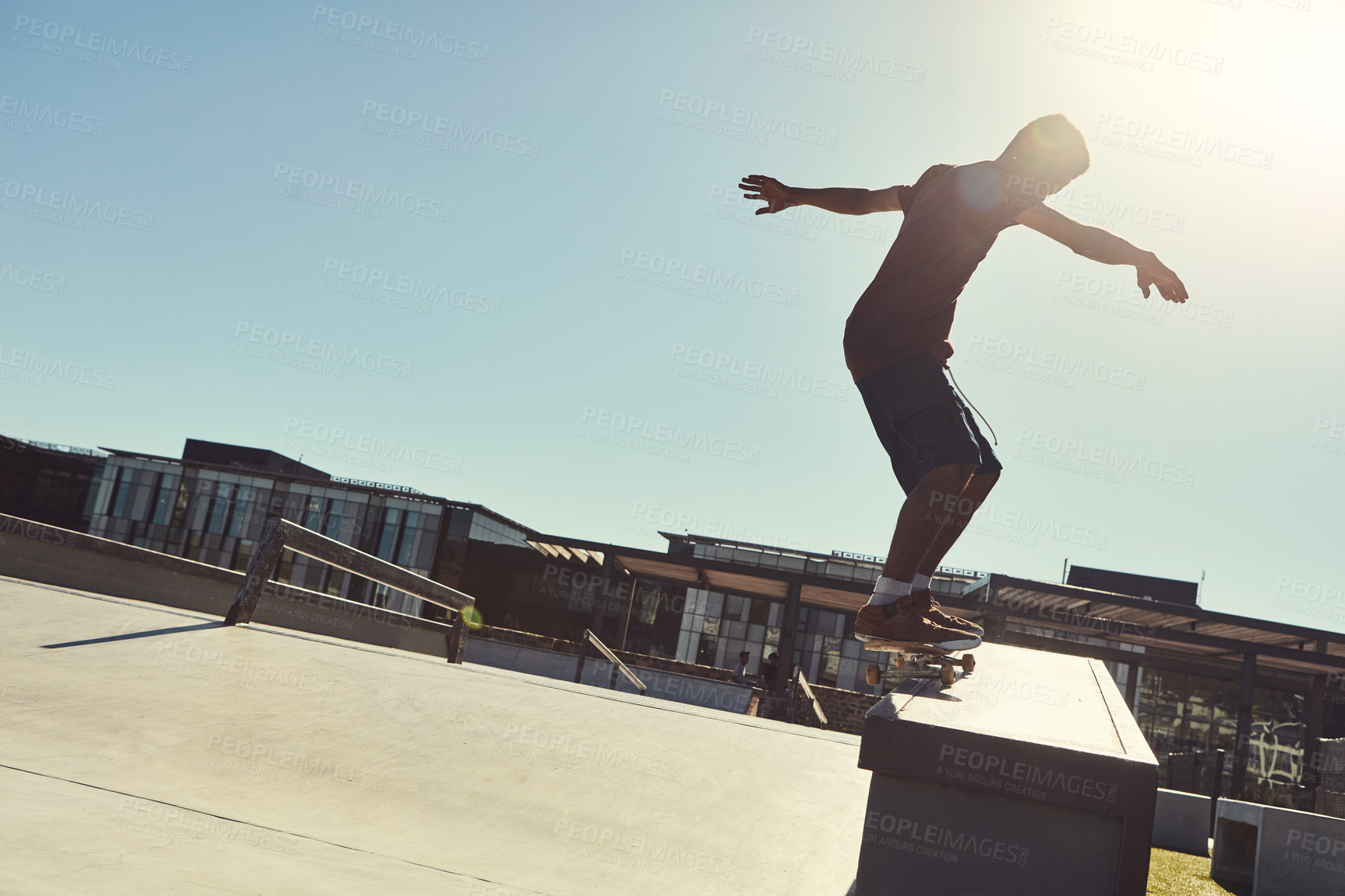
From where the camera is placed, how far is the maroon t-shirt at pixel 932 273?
3254 mm

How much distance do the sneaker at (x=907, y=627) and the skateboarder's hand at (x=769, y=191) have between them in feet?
6.20

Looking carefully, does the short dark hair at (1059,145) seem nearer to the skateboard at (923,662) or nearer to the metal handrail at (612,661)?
the skateboard at (923,662)

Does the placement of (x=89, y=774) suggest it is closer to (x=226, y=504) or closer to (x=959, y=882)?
→ (x=959, y=882)

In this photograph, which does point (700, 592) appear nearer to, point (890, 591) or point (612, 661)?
point (612, 661)

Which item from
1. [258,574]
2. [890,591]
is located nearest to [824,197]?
[890,591]

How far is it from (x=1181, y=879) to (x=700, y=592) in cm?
3760

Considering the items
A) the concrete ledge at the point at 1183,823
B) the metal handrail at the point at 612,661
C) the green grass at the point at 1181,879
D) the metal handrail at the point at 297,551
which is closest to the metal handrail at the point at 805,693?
the metal handrail at the point at 612,661

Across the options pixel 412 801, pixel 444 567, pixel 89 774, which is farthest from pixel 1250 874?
pixel 444 567

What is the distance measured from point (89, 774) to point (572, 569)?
5021 centimetres

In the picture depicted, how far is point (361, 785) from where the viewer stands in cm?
295

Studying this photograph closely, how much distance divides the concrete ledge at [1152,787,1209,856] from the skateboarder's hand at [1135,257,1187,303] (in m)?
8.45

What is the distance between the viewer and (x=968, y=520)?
10.2ft

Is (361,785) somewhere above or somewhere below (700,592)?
above

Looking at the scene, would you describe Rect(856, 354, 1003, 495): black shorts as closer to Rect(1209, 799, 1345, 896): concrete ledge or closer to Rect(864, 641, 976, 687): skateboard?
Rect(864, 641, 976, 687): skateboard
